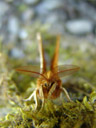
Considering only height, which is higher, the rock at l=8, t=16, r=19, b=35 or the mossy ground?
the rock at l=8, t=16, r=19, b=35

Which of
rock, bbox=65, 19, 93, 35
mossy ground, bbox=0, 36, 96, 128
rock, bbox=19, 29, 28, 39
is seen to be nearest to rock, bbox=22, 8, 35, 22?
rock, bbox=19, 29, 28, 39

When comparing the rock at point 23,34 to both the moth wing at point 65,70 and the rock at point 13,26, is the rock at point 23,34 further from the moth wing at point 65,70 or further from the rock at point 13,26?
the moth wing at point 65,70

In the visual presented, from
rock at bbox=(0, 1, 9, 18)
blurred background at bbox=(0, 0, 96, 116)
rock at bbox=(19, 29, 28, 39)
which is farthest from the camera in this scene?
rock at bbox=(0, 1, 9, 18)

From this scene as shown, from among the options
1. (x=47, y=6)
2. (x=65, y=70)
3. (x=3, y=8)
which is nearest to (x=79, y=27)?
(x=47, y=6)

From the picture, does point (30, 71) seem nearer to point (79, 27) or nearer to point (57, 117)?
point (57, 117)

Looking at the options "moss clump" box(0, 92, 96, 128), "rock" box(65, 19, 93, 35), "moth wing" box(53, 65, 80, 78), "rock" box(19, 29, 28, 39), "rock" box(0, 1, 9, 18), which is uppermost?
"rock" box(0, 1, 9, 18)

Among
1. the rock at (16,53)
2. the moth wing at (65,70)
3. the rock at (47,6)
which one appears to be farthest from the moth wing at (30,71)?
the rock at (47,6)

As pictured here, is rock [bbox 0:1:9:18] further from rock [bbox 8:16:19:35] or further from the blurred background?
rock [bbox 8:16:19:35]
